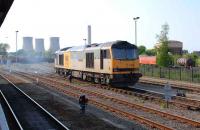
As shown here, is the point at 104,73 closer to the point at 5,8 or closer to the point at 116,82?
the point at 116,82

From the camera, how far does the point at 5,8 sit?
18562 mm

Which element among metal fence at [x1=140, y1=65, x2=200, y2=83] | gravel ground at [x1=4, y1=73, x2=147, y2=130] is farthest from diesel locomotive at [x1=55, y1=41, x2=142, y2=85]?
metal fence at [x1=140, y1=65, x2=200, y2=83]

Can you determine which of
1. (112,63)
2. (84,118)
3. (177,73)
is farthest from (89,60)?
(84,118)

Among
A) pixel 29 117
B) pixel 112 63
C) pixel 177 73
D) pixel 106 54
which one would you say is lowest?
pixel 29 117

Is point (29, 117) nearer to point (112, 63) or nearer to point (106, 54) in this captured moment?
point (112, 63)

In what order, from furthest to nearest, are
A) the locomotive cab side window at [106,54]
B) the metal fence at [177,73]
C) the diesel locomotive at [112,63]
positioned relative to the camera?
the metal fence at [177,73] → the locomotive cab side window at [106,54] → the diesel locomotive at [112,63]

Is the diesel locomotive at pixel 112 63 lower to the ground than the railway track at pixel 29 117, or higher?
higher

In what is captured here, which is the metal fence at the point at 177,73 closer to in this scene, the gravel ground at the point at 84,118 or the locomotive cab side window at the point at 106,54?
the locomotive cab side window at the point at 106,54

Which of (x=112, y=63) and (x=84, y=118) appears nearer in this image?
(x=84, y=118)

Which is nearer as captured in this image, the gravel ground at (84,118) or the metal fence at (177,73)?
the gravel ground at (84,118)

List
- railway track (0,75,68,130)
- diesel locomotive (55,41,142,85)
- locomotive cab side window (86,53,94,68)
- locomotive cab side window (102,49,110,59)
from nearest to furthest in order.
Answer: railway track (0,75,68,130) < diesel locomotive (55,41,142,85) < locomotive cab side window (102,49,110,59) < locomotive cab side window (86,53,94,68)

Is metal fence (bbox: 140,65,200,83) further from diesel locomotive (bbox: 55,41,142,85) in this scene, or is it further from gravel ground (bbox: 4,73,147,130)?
gravel ground (bbox: 4,73,147,130)

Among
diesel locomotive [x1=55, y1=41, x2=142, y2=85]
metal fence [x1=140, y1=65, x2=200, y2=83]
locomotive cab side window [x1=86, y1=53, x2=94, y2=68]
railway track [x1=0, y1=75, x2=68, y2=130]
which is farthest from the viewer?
metal fence [x1=140, y1=65, x2=200, y2=83]

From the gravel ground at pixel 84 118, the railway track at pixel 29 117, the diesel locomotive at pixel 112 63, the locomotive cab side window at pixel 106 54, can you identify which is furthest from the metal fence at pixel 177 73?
the railway track at pixel 29 117
